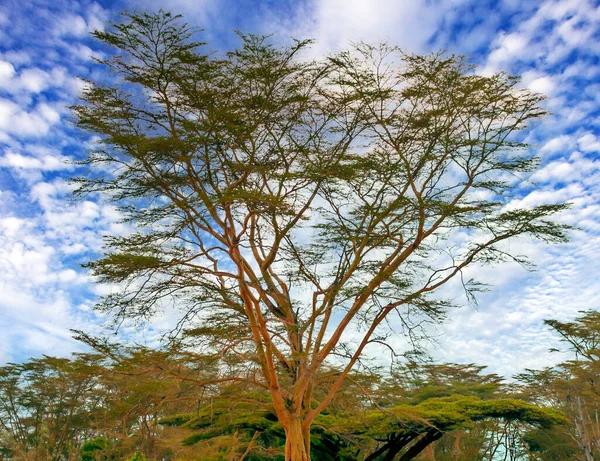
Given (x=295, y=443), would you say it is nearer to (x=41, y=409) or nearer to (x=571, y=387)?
(x=571, y=387)

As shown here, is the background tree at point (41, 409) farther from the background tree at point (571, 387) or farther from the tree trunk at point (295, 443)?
the background tree at point (571, 387)

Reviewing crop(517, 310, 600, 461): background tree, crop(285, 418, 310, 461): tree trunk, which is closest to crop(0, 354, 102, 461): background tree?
crop(285, 418, 310, 461): tree trunk

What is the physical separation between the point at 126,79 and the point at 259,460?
507 inches

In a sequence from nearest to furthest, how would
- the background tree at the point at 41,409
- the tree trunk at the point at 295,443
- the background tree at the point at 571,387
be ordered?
the tree trunk at the point at 295,443, the background tree at the point at 571,387, the background tree at the point at 41,409

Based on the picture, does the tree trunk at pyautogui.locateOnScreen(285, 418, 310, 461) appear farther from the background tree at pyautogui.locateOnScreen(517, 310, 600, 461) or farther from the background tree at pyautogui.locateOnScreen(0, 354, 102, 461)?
the background tree at pyautogui.locateOnScreen(0, 354, 102, 461)

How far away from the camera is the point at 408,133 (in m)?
10.6

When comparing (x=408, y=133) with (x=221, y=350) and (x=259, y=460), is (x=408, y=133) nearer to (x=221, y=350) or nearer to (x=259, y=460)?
(x=221, y=350)

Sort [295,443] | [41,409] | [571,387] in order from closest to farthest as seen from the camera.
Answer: [295,443] → [571,387] → [41,409]

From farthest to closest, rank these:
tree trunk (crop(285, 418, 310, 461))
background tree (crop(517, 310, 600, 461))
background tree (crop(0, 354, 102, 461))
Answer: background tree (crop(0, 354, 102, 461)) → background tree (crop(517, 310, 600, 461)) → tree trunk (crop(285, 418, 310, 461))

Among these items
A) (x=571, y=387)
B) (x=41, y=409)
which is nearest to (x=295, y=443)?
(x=571, y=387)

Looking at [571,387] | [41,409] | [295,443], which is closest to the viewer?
[295,443]

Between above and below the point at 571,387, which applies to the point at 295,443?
below

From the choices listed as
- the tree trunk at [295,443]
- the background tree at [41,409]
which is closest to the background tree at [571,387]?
the tree trunk at [295,443]

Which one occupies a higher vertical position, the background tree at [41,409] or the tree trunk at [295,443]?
the background tree at [41,409]
